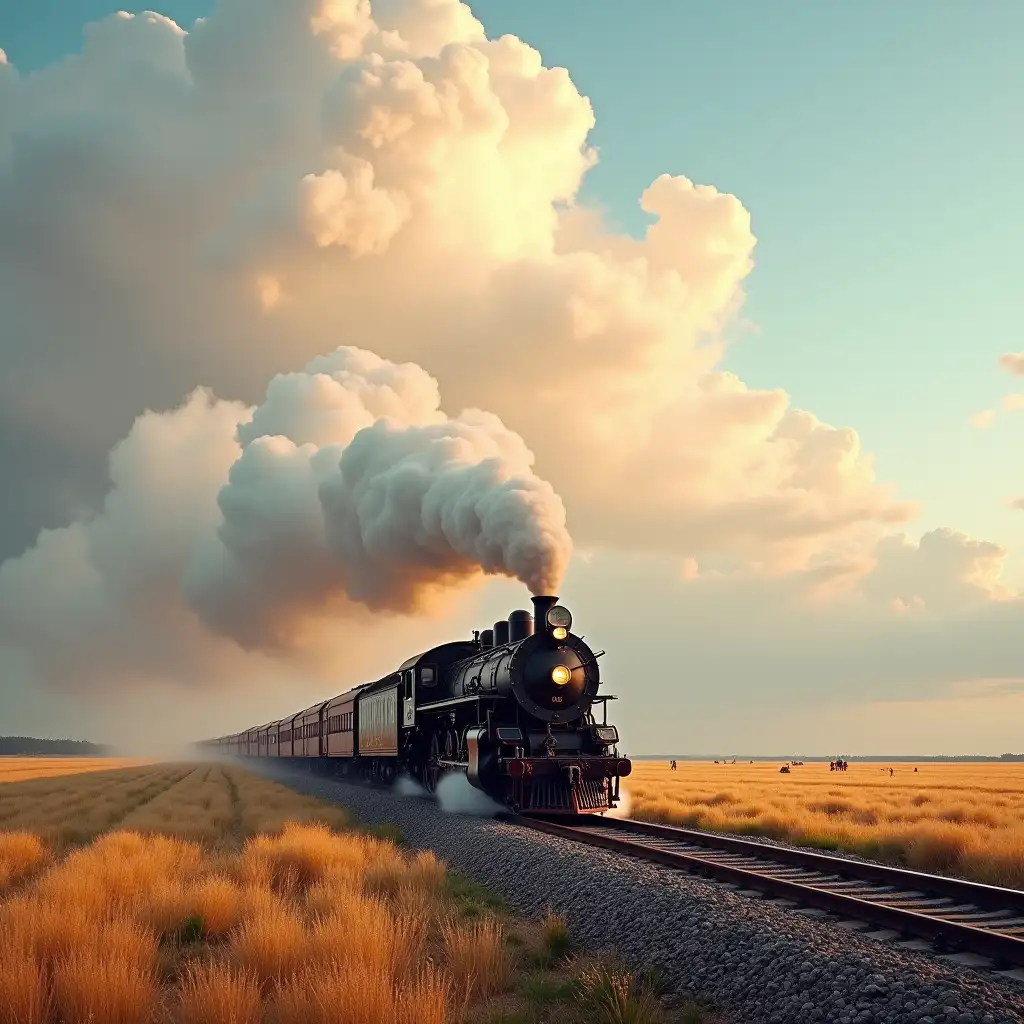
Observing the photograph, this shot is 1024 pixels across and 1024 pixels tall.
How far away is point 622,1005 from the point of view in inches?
238

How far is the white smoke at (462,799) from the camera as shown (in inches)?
680

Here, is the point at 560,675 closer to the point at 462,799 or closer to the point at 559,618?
the point at 559,618

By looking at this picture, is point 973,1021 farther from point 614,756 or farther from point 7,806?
point 7,806

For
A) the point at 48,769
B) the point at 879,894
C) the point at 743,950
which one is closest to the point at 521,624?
the point at 879,894

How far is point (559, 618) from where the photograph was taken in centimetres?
1789

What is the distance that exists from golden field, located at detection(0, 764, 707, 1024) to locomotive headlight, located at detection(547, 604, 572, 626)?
19.2 feet

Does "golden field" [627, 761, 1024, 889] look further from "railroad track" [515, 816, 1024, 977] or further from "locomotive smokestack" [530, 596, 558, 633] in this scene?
"locomotive smokestack" [530, 596, 558, 633]

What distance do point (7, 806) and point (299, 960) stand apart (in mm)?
24392

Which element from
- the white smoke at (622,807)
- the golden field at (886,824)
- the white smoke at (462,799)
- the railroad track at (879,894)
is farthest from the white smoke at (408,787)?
the railroad track at (879,894)

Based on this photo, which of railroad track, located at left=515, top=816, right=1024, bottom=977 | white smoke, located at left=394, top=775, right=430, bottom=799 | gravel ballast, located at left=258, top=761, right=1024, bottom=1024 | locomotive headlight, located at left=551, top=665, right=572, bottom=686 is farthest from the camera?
white smoke, located at left=394, top=775, right=430, bottom=799

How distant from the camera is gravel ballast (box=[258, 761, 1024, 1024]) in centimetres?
550

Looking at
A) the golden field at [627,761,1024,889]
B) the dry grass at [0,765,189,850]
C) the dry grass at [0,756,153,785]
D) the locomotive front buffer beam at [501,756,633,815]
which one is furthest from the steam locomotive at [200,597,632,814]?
the dry grass at [0,756,153,785]

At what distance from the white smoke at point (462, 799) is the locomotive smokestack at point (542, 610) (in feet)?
10.6

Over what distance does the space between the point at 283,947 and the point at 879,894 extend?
18.7ft
